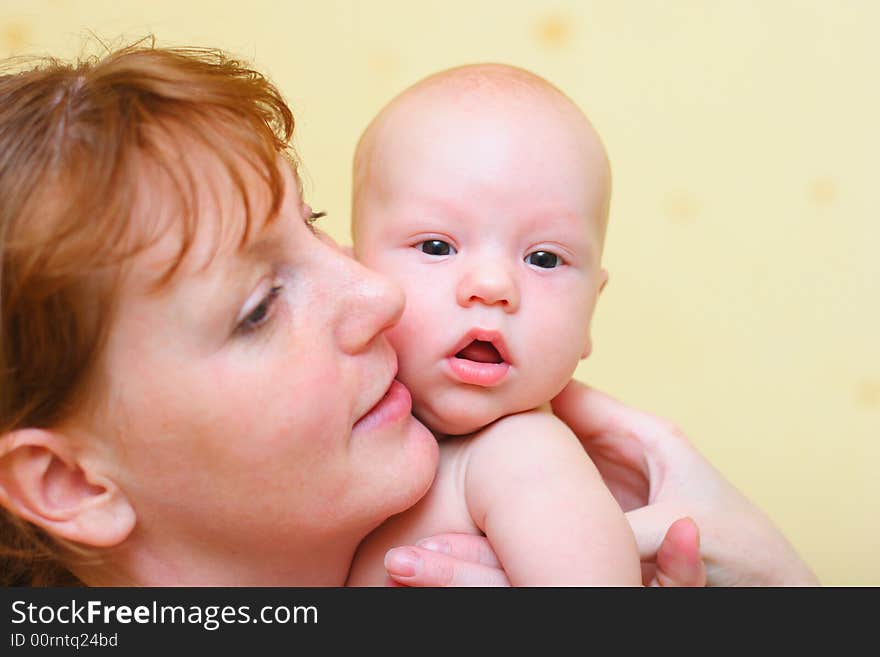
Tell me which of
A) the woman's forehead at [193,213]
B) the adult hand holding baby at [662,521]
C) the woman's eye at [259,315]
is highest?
the woman's forehead at [193,213]

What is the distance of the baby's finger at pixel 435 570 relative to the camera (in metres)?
1.07

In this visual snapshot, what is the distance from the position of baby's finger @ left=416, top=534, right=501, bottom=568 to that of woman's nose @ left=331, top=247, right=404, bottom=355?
0.22 metres

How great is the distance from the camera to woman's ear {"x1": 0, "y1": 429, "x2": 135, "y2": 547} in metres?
1.02

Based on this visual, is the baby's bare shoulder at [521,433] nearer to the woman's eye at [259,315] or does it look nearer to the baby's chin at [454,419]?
the baby's chin at [454,419]

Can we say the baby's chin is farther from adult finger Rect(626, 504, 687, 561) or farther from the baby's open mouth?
adult finger Rect(626, 504, 687, 561)

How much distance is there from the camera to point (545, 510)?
1054 mm

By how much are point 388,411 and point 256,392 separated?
0.48ft

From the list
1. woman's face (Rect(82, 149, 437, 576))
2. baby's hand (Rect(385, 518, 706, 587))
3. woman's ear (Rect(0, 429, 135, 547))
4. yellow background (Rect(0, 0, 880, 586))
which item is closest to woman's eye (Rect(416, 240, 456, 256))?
woman's face (Rect(82, 149, 437, 576))

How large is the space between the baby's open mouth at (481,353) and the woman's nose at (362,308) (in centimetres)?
10

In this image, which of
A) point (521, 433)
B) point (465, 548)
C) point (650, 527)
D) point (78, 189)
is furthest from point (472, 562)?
point (78, 189)

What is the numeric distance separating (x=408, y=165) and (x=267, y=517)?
1.30 feet

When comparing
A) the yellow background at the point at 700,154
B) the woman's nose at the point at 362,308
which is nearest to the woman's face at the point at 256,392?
the woman's nose at the point at 362,308

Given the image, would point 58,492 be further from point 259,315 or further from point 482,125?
point 482,125

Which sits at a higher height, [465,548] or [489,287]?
[489,287]
